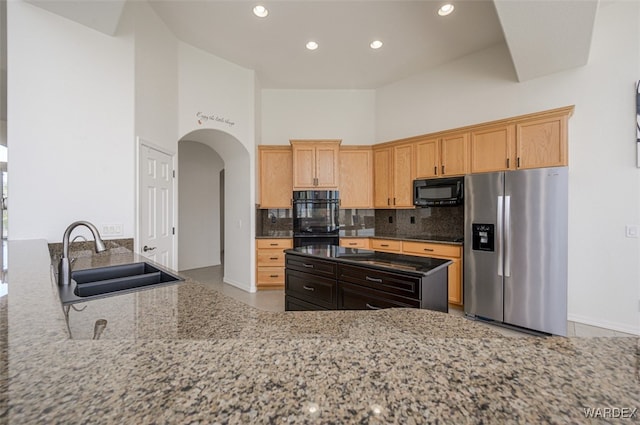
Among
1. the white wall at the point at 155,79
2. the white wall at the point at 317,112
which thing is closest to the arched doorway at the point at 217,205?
the white wall at the point at 155,79

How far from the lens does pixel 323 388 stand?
359mm

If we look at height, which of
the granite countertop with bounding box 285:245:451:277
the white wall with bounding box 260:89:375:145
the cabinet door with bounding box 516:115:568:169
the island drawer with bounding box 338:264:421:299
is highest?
the white wall with bounding box 260:89:375:145

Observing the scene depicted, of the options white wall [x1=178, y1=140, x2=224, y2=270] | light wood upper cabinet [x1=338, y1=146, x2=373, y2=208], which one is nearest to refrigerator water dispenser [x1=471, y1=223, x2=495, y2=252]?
light wood upper cabinet [x1=338, y1=146, x2=373, y2=208]

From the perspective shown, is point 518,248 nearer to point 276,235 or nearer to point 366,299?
point 366,299

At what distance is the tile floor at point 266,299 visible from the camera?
9.26 feet

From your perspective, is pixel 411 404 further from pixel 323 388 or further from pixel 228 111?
pixel 228 111

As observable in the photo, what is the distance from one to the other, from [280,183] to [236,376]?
14.4ft

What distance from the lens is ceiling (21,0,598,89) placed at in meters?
2.34

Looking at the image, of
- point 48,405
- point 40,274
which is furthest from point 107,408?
point 40,274

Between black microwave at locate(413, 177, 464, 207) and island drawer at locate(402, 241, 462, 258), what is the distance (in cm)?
59

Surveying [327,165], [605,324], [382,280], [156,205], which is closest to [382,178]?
[327,165]

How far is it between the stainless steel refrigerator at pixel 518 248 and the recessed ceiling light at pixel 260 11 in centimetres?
319

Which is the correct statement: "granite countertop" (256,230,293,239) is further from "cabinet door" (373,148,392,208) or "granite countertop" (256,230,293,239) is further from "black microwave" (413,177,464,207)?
"black microwave" (413,177,464,207)

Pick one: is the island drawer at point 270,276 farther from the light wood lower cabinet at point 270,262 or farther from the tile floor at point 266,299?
the tile floor at point 266,299
